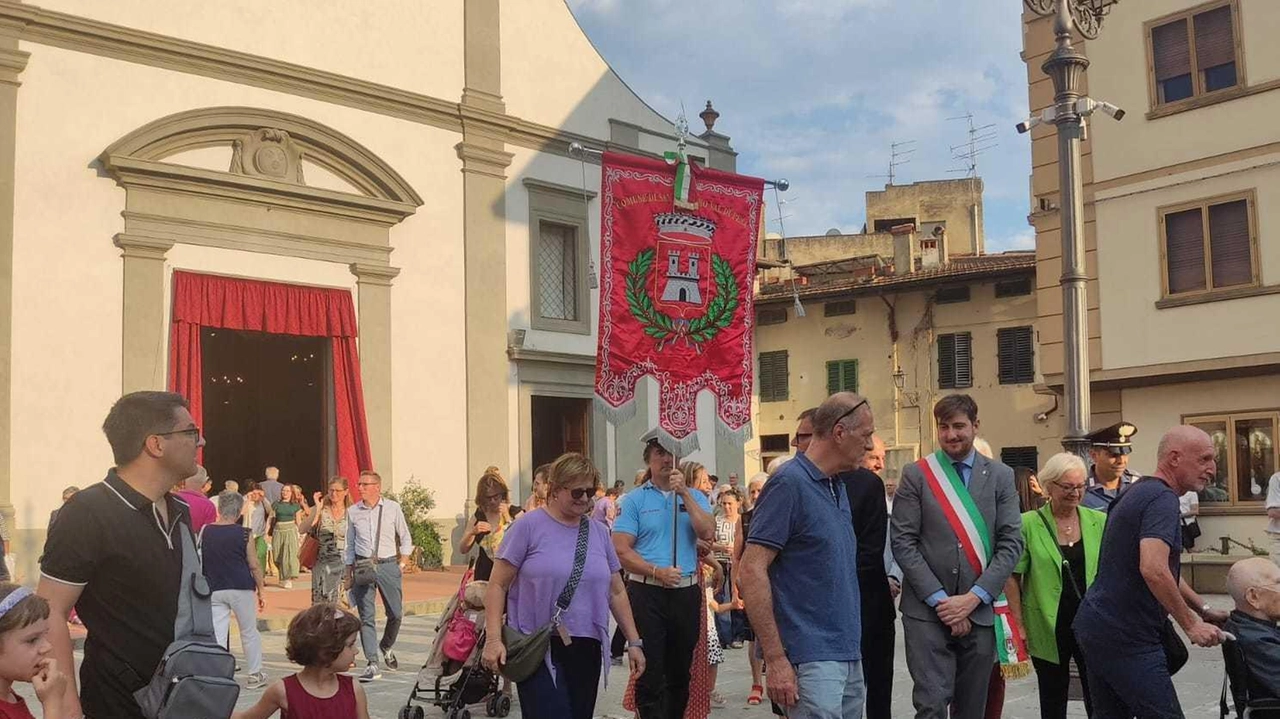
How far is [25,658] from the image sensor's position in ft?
11.7

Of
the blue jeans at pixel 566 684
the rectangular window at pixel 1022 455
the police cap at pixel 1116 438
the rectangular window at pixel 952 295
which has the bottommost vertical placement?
the blue jeans at pixel 566 684

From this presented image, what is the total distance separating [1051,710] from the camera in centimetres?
709

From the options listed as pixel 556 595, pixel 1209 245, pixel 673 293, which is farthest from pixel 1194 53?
pixel 556 595

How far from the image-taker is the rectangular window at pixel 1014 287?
34188mm

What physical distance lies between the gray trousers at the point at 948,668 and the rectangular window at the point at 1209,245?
14890 mm

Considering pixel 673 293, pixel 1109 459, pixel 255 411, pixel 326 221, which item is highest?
pixel 326 221

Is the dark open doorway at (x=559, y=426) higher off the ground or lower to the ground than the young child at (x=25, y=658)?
higher

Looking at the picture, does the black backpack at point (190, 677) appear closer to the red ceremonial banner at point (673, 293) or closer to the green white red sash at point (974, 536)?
the green white red sash at point (974, 536)

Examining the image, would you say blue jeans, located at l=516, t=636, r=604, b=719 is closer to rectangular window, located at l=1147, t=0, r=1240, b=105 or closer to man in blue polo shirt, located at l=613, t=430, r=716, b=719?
man in blue polo shirt, located at l=613, t=430, r=716, b=719

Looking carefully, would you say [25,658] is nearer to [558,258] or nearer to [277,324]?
[277,324]

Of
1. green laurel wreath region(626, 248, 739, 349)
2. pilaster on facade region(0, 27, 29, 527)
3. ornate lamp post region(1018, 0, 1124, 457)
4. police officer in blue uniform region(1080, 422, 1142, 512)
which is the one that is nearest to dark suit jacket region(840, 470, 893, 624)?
police officer in blue uniform region(1080, 422, 1142, 512)

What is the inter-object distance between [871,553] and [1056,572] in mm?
948

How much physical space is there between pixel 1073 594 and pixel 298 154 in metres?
16.8

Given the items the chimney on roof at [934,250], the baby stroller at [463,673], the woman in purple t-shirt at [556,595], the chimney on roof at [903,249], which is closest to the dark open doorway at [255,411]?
the chimney on roof at [903,249]
